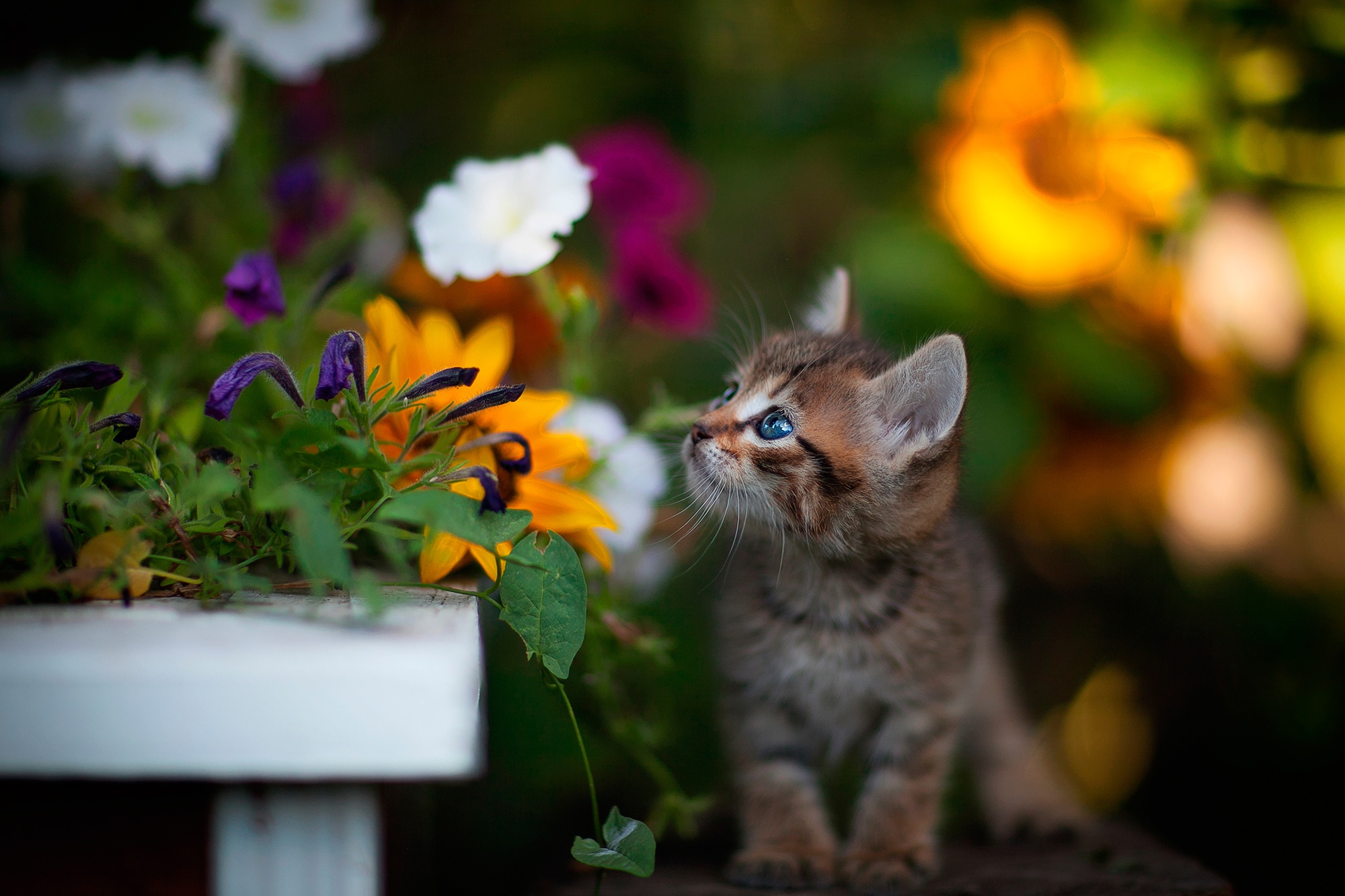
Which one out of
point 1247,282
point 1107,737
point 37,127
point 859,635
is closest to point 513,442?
point 859,635

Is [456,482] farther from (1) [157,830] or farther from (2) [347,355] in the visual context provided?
(1) [157,830]

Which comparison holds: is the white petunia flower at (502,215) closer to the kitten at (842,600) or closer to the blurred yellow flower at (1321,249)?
the kitten at (842,600)

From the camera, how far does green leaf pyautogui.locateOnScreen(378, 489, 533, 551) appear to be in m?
0.74

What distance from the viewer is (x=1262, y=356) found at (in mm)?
1728

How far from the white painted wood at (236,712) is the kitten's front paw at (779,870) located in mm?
493

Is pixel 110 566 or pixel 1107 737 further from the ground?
pixel 110 566

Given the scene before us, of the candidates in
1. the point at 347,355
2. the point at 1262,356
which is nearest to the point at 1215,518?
the point at 1262,356

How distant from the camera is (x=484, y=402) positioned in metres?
0.87

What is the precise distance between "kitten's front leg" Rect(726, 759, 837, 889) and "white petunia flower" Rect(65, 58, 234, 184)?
1.05 metres

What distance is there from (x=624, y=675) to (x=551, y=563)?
74 cm

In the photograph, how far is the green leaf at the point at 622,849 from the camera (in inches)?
32.0

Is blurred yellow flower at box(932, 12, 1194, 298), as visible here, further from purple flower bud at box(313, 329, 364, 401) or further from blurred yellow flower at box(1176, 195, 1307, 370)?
purple flower bud at box(313, 329, 364, 401)

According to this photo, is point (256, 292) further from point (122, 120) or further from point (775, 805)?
point (775, 805)

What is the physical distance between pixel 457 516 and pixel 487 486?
0.06 metres
